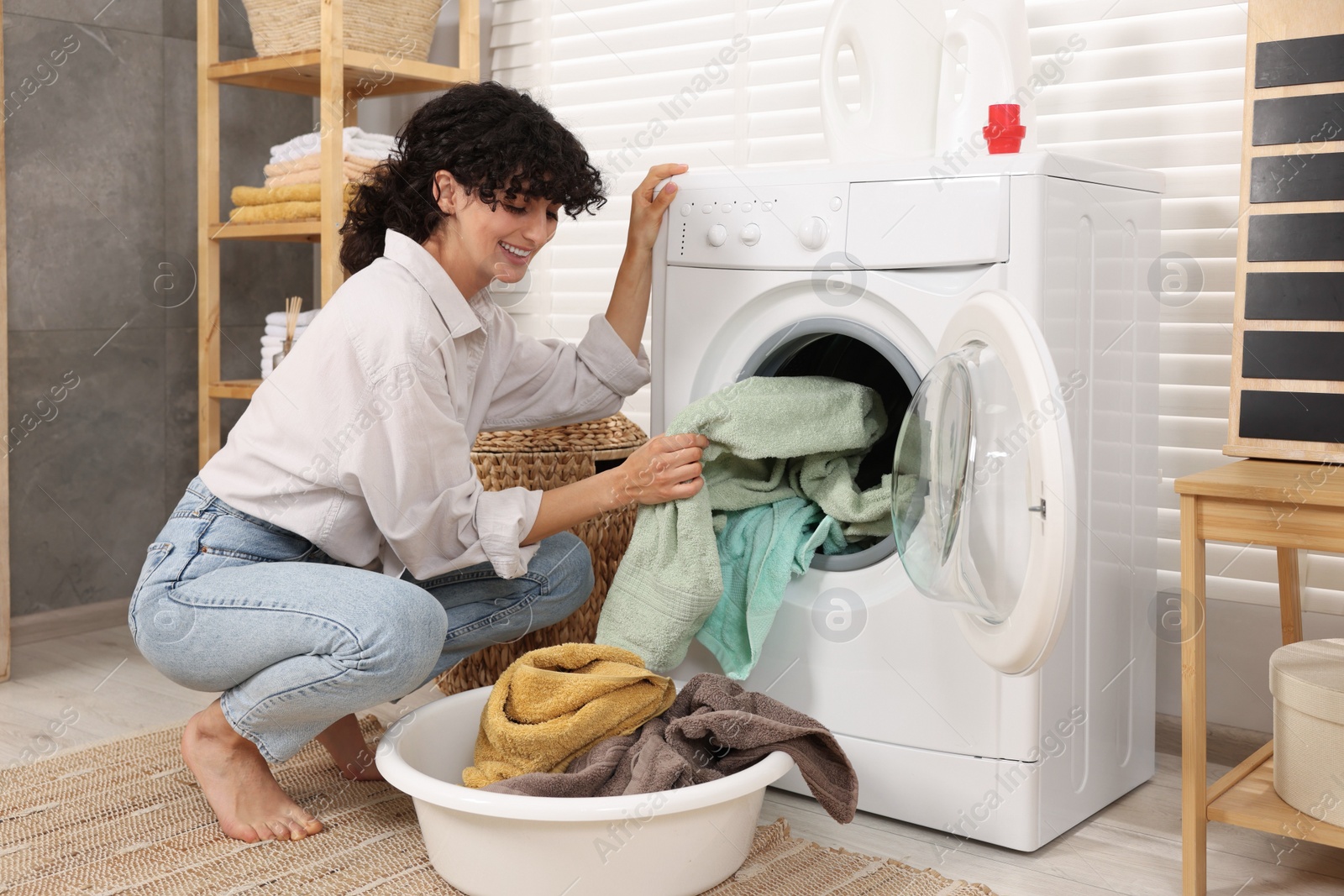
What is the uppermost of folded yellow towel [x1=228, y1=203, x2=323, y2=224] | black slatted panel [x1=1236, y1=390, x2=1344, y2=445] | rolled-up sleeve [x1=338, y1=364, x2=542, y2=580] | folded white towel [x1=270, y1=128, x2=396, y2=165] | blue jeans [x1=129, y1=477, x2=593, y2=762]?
folded white towel [x1=270, y1=128, x2=396, y2=165]

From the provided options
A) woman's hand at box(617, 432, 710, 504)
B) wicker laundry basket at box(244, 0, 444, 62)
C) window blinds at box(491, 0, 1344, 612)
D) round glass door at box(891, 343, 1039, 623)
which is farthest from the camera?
wicker laundry basket at box(244, 0, 444, 62)

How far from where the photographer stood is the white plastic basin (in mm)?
1226

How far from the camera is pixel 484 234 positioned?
1.57 m

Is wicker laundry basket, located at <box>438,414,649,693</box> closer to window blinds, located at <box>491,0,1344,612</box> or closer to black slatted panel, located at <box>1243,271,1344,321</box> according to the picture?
window blinds, located at <box>491,0,1344,612</box>

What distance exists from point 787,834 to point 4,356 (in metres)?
1.70

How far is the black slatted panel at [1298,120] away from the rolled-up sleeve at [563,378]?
92 cm

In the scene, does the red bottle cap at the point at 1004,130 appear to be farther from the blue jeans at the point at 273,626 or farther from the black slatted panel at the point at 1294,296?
the blue jeans at the point at 273,626

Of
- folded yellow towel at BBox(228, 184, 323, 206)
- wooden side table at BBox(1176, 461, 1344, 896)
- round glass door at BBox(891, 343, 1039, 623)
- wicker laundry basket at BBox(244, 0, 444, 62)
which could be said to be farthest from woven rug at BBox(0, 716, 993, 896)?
wicker laundry basket at BBox(244, 0, 444, 62)

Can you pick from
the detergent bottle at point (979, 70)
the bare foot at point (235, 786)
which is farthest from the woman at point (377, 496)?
the detergent bottle at point (979, 70)

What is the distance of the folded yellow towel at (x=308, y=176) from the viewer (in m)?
2.38

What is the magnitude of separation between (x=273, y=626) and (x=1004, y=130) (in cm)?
111

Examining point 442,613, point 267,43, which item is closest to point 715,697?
point 442,613

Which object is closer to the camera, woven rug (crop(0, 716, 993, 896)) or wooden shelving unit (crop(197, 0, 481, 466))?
A: woven rug (crop(0, 716, 993, 896))

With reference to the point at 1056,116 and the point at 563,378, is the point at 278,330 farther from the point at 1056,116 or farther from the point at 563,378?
the point at 1056,116
